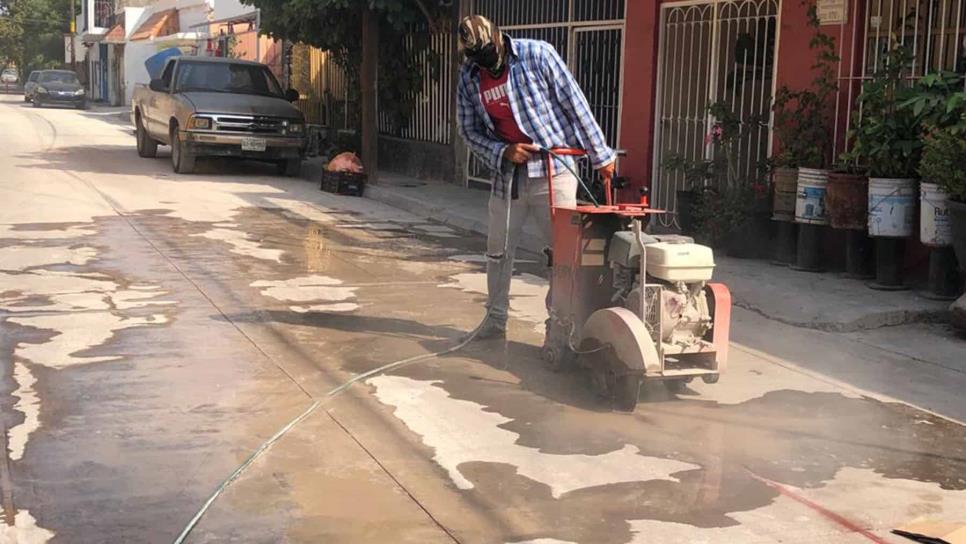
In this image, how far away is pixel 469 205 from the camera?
14492 millimetres

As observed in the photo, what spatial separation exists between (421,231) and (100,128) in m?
21.2

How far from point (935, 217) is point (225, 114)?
1187 centimetres

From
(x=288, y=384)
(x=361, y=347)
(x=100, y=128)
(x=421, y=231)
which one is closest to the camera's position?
(x=288, y=384)

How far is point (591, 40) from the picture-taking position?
46.3 feet

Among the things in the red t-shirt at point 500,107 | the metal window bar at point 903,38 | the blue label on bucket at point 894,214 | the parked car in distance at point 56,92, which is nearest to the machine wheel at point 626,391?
the red t-shirt at point 500,107

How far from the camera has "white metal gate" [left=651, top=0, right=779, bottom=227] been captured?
35.8ft

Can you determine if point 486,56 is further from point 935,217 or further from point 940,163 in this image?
point 935,217

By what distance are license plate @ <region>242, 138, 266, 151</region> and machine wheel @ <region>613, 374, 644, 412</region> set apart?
1271 cm

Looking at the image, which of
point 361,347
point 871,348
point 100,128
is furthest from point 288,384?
point 100,128

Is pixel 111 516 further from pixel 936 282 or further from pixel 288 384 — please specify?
pixel 936 282

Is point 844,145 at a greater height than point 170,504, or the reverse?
point 844,145

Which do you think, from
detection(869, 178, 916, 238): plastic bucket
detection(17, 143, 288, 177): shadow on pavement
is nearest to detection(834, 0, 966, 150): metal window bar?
detection(869, 178, 916, 238): plastic bucket

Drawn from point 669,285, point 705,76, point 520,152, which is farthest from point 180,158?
point 669,285

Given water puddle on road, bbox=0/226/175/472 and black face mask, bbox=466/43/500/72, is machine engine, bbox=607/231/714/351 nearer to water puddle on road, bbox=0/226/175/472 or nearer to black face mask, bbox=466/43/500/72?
black face mask, bbox=466/43/500/72
